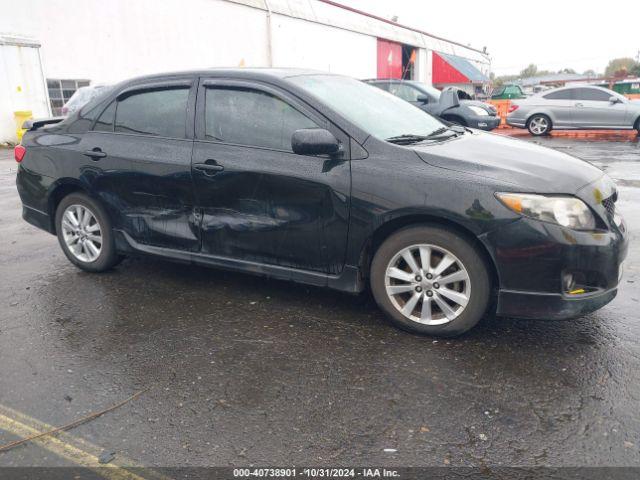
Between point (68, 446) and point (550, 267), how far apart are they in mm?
2651

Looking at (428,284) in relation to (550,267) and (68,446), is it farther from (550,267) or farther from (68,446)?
(68,446)

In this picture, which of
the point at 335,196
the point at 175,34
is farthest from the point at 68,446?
the point at 175,34

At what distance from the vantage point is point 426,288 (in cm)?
350

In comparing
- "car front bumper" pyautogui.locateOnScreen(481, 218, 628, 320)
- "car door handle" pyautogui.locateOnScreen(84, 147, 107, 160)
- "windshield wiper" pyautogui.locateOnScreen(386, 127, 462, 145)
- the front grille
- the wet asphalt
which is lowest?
the wet asphalt

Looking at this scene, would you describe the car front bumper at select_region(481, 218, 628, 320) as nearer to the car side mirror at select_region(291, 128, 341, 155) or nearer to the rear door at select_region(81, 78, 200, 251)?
→ the car side mirror at select_region(291, 128, 341, 155)

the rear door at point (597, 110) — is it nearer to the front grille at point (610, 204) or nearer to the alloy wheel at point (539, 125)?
the alloy wheel at point (539, 125)

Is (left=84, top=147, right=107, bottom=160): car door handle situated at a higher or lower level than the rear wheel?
higher

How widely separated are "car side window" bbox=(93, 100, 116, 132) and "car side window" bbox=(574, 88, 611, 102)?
15186 millimetres

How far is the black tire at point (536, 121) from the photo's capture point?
55.3ft

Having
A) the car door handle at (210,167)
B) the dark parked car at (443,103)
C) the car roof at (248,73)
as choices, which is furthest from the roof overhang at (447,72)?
the car door handle at (210,167)

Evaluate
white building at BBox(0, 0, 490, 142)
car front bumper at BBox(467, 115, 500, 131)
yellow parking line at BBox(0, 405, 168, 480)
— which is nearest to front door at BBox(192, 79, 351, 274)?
yellow parking line at BBox(0, 405, 168, 480)

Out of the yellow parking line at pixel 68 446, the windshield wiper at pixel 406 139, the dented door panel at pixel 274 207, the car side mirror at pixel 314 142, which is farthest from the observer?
the windshield wiper at pixel 406 139

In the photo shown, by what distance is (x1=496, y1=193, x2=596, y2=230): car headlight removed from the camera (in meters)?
3.17

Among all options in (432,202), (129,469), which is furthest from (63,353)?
(432,202)
